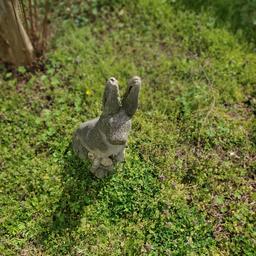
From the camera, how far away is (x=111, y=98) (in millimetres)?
3447

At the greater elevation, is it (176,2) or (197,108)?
(176,2)

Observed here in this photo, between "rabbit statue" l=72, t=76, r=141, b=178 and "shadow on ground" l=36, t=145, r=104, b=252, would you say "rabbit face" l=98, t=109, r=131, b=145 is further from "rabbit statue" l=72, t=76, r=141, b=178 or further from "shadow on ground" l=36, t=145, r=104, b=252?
"shadow on ground" l=36, t=145, r=104, b=252

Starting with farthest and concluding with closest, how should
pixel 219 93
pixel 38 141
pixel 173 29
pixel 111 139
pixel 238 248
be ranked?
pixel 173 29 → pixel 219 93 → pixel 38 141 → pixel 238 248 → pixel 111 139

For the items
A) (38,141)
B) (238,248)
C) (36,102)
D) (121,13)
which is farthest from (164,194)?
(121,13)

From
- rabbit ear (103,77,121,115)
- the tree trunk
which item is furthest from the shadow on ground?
the tree trunk

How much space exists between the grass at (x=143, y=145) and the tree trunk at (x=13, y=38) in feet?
0.72

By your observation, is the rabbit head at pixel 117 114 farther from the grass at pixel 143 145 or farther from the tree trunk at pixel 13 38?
the tree trunk at pixel 13 38

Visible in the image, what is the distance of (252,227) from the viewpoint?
4395mm

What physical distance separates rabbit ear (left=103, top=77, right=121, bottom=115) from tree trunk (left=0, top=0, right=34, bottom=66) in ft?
5.92

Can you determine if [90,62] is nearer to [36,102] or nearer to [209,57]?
[36,102]

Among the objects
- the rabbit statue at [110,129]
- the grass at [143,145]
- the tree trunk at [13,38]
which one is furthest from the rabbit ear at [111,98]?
the tree trunk at [13,38]

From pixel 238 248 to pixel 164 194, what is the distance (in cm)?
94

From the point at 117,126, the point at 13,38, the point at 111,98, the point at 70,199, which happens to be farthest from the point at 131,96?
the point at 13,38

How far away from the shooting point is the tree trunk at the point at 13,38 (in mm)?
4539
